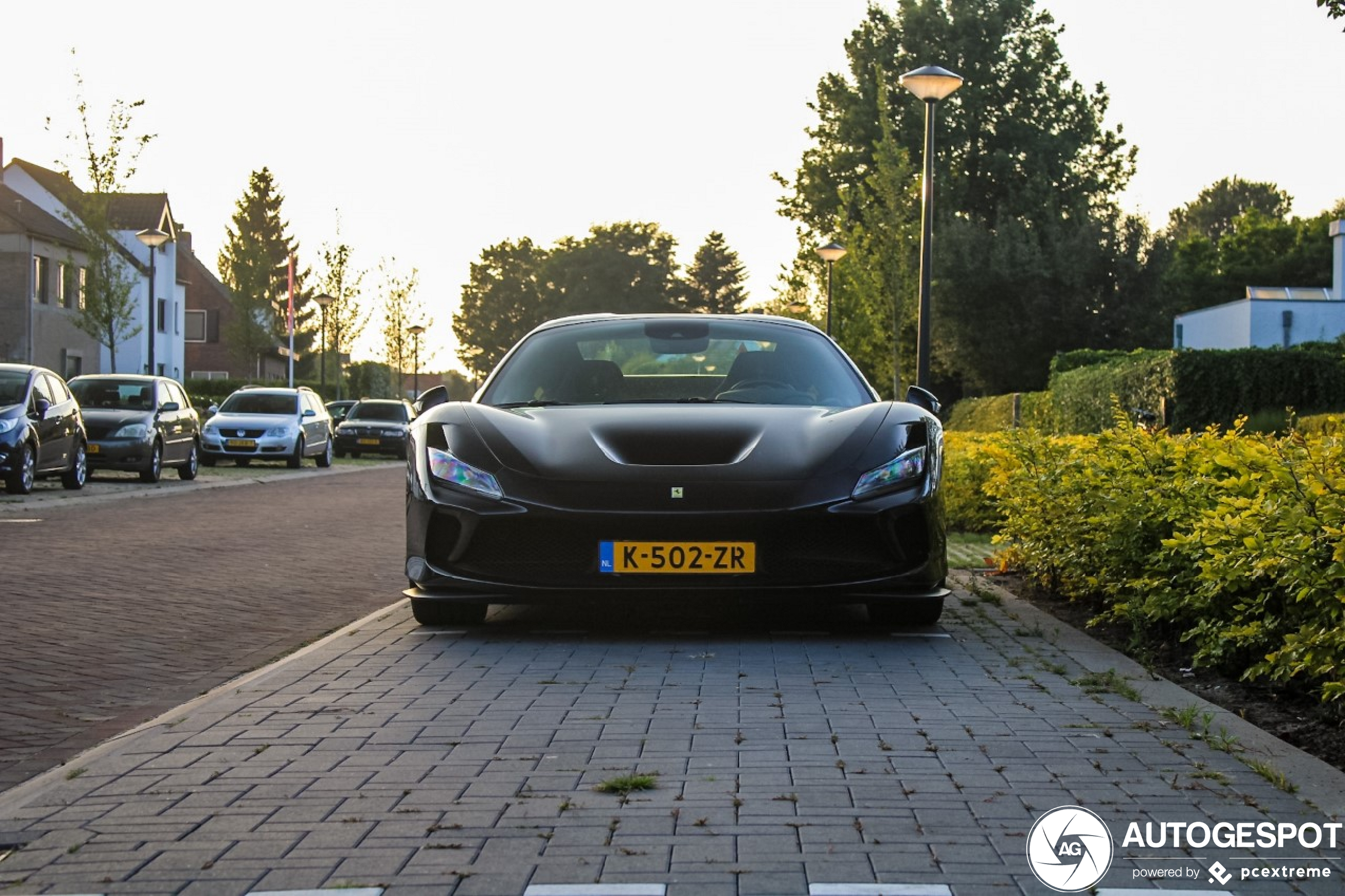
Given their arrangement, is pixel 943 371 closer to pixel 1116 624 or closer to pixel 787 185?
pixel 787 185

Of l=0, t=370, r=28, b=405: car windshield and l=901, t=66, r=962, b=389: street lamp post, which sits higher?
l=901, t=66, r=962, b=389: street lamp post

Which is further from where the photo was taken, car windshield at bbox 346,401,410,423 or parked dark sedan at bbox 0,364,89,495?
car windshield at bbox 346,401,410,423

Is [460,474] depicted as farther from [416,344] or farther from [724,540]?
[416,344]

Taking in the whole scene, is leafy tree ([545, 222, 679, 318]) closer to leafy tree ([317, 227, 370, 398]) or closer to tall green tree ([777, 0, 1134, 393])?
tall green tree ([777, 0, 1134, 393])

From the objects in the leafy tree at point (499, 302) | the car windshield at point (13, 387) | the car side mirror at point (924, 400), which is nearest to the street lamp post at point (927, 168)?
the car side mirror at point (924, 400)

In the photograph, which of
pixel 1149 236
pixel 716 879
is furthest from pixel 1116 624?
pixel 1149 236

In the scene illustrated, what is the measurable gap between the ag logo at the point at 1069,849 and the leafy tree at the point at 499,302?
4098 inches

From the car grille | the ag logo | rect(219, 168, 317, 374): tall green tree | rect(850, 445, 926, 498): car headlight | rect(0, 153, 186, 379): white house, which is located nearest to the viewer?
the ag logo

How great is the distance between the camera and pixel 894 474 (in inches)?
264

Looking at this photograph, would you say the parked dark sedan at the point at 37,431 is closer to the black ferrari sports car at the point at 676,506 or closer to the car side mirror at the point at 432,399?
the car side mirror at the point at 432,399

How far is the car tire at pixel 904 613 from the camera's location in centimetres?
696

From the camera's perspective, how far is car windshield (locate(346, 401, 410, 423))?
4047cm

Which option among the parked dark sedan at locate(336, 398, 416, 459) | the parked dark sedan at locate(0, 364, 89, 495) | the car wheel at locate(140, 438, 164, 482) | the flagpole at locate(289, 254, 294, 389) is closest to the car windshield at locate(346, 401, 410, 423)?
the parked dark sedan at locate(336, 398, 416, 459)
